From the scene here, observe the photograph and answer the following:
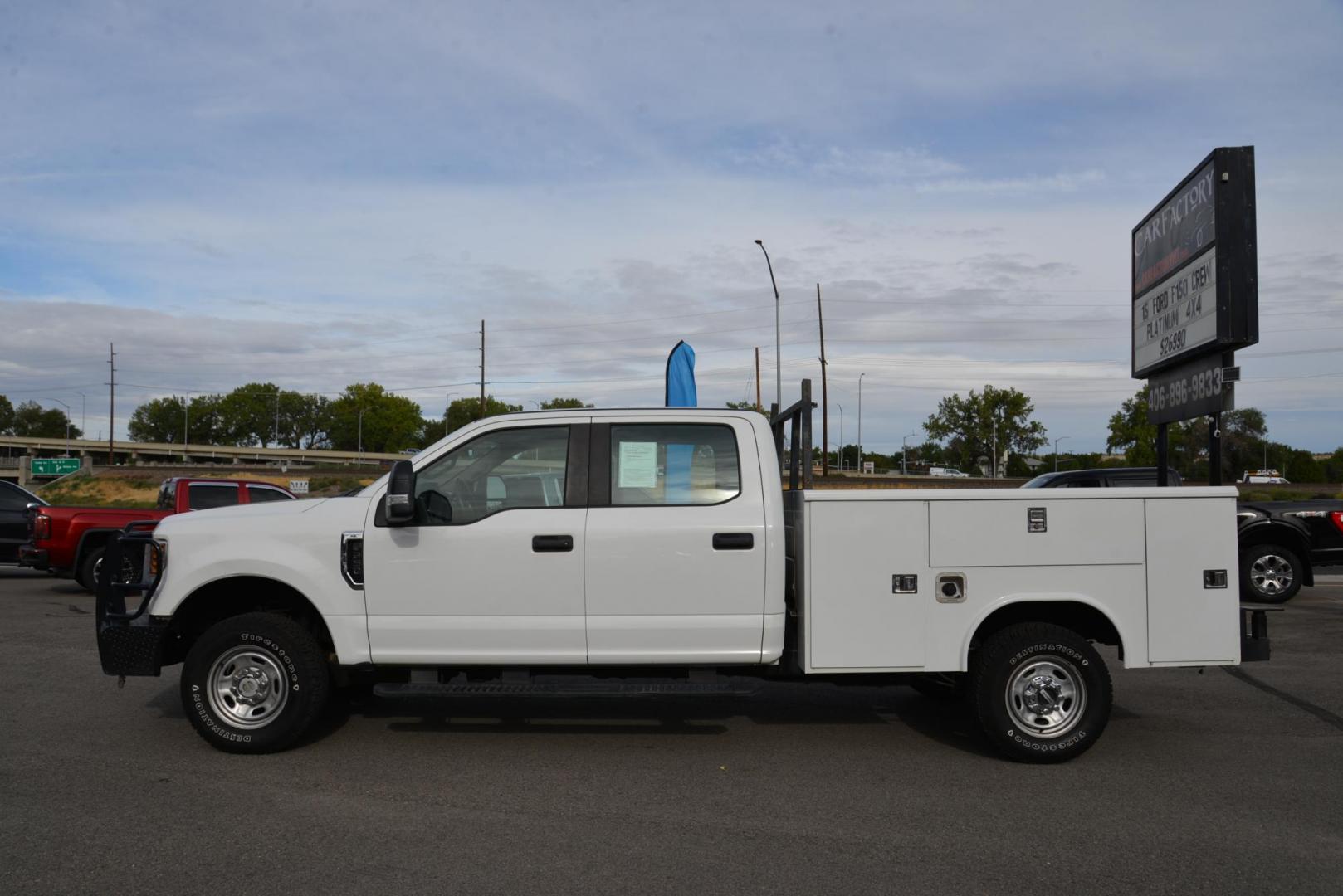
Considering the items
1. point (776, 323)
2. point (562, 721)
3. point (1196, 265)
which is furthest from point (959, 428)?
point (562, 721)

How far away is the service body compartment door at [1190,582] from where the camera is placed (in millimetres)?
5934

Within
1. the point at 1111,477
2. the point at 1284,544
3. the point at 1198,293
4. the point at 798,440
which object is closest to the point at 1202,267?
the point at 1198,293

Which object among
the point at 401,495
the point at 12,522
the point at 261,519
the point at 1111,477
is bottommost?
the point at 12,522

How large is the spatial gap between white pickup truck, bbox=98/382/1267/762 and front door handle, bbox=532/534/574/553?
0.03ft

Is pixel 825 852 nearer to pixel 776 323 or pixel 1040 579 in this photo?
pixel 1040 579

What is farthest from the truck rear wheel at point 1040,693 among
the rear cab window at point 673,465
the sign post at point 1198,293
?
the sign post at point 1198,293

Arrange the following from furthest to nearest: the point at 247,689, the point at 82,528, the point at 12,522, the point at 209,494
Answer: the point at 12,522 → the point at 209,494 → the point at 82,528 → the point at 247,689

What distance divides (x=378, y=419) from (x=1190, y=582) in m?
134

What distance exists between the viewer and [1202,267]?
11.3m

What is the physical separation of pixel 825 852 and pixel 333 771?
285 centimetres

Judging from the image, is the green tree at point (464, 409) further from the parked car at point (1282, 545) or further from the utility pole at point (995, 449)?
the parked car at point (1282, 545)

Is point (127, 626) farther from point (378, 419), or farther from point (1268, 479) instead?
point (378, 419)

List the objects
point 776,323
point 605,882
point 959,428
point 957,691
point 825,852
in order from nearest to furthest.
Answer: point 605,882
point 825,852
point 957,691
point 776,323
point 959,428

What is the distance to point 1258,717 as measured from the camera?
713cm
